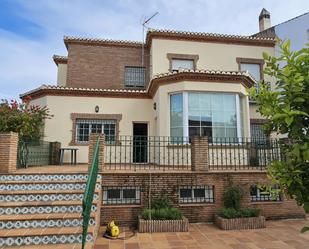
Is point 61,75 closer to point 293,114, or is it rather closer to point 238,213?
point 238,213

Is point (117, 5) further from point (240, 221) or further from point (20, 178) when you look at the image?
point (240, 221)

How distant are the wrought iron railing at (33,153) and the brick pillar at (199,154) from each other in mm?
6052

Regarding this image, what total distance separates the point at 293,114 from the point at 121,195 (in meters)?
6.29

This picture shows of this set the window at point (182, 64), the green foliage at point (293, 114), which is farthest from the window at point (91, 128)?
the green foliage at point (293, 114)

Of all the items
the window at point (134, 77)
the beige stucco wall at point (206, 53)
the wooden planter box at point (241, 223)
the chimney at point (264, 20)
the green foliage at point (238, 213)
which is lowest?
the wooden planter box at point (241, 223)

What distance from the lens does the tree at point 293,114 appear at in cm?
223

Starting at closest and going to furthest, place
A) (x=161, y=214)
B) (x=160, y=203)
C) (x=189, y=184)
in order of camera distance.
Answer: (x=161, y=214) < (x=160, y=203) < (x=189, y=184)

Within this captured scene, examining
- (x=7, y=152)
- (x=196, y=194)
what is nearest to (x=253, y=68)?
(x=196, y=194)

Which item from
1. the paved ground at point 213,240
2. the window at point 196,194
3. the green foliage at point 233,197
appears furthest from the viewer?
the window at point 196,194

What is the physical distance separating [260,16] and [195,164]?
18007 millimetres

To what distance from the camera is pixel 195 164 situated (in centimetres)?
800

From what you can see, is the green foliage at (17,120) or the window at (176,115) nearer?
the green foliage at (17,120)

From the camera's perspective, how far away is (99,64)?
16016 mm

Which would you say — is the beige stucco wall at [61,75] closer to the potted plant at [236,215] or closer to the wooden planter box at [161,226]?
the wooden planter box at [161,226]
